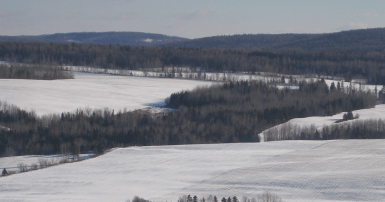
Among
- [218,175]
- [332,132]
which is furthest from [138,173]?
[332,132]

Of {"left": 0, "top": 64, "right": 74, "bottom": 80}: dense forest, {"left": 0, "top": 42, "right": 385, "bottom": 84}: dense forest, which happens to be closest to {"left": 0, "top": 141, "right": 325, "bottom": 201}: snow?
{"left": 0, "top": 64, "right": 74, "bottom": 80}: dense forest

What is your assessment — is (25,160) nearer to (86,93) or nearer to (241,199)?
(241,199)

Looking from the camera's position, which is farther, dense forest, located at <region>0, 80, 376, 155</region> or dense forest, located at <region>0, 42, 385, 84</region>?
dense forest, located at <region>0, 42, 385, 84</region>

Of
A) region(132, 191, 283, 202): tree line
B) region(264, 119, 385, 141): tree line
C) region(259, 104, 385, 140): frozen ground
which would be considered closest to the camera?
Answer: region(132, 191, 283, 202): tree line

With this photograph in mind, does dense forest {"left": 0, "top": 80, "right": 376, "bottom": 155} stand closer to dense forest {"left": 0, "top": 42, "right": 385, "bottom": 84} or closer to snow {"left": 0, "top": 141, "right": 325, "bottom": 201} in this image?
snow {"left": 0, "top": 141, "right": 325, "bottom": 201}

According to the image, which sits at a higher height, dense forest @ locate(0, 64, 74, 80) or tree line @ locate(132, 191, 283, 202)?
dense forest @ locate(0, 64, 74, 80)

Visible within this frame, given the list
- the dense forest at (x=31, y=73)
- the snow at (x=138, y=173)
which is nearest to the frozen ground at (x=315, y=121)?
the snow at (x=138, y=173)

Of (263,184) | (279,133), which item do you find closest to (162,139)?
(279,133)

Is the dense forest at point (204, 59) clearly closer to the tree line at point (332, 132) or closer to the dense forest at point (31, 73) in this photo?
the dense forest at point (31, 73)
